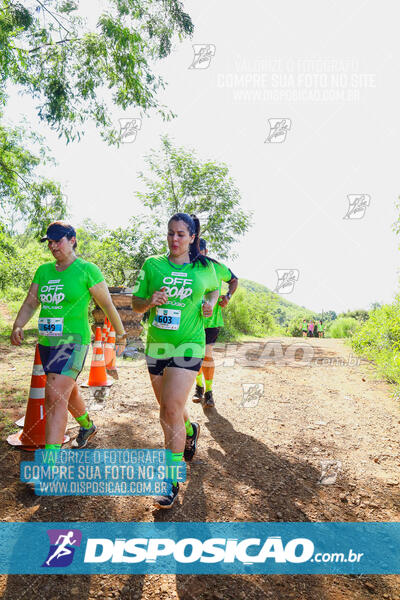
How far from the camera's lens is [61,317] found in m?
2.83

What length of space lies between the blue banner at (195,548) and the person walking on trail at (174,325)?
347mm

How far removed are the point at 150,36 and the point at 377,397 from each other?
337 inches

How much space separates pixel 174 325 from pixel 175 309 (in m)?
0.13

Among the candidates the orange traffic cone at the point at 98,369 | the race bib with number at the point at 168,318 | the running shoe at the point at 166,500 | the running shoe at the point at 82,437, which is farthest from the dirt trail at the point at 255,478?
the race bib with number at the point at 168,318

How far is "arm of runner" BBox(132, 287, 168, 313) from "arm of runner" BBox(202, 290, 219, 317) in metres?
0.36

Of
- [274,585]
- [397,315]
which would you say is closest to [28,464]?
[274,585]

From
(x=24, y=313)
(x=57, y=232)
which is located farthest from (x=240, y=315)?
(x=57, y=232)

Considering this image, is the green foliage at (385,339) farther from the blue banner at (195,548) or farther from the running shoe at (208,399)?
the blue banner at (195,548)

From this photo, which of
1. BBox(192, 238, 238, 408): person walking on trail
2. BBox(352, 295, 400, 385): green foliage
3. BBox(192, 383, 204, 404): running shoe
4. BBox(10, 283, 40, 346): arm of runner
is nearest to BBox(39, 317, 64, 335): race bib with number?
BBox(10, 283, 40, 346): arm of runner

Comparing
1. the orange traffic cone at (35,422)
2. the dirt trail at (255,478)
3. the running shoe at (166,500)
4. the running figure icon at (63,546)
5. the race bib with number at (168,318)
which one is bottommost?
the dirt trail at (255,478)

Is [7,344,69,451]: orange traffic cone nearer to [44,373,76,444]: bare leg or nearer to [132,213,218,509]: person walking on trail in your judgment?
[44,373,76,444]: bare leg

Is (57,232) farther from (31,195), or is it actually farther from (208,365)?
(31,195)

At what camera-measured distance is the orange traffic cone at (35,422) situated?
3.36 m

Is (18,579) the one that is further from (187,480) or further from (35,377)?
(35,377)
